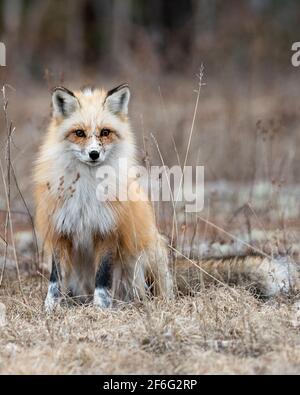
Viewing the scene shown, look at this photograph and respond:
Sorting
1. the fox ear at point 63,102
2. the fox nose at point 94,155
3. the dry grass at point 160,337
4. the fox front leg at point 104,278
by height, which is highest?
the fox ear at point 63,102

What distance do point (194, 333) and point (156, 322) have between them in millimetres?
280

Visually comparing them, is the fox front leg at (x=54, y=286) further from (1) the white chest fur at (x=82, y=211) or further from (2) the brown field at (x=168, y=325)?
(1) the white chest fur at (x=82, y=211)

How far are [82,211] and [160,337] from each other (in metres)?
1.56

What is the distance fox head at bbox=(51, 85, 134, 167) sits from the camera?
233 inches

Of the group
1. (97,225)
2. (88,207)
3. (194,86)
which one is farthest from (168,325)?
(194,86)

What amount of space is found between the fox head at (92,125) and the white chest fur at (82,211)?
0.17 meters

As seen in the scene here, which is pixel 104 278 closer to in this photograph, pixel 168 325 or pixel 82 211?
pixel 82 211

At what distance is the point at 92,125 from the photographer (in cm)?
594

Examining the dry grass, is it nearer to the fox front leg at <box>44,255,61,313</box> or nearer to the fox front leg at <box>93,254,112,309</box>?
the fox front leg at <box>44,255,61,313</box>

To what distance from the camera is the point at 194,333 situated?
502cm

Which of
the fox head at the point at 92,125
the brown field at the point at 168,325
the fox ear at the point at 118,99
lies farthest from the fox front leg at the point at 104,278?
the fox ear at the point at 118,99

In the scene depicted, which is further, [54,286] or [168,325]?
[54,286]

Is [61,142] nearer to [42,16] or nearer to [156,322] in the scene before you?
[156,322]

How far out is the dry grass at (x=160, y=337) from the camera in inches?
175
